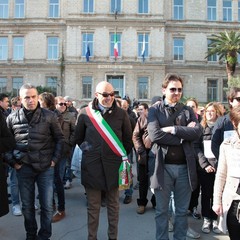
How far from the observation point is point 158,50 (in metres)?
33.2

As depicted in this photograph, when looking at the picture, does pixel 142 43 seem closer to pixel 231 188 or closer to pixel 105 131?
pixel 105 131

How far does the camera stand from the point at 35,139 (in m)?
4.13

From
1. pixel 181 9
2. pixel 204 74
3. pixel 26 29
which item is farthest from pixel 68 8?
pixel 204 74

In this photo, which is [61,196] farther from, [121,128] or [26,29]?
[26,29]

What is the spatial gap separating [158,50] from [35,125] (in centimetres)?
3050

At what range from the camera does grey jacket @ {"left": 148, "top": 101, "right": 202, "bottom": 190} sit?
3704mm

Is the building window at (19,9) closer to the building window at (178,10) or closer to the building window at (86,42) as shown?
the building window at (86,42)

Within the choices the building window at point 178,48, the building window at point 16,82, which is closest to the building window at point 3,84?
the building window at point 16,82

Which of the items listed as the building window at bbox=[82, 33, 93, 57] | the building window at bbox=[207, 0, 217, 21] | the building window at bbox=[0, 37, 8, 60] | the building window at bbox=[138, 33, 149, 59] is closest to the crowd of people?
the building window at bbox=[138, 33, 149, 59]

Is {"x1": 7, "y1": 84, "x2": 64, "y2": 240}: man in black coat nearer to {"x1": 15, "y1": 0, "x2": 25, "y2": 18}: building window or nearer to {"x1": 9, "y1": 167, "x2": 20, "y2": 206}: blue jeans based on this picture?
{"x1": 9, "y1": 167, "x2": 20, "y2": 206}: blue jeans

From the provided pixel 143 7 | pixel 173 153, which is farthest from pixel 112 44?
pixel 173 153

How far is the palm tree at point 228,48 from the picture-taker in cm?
3203

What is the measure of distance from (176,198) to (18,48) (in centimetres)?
3481

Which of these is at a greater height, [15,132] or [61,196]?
[15,132]
